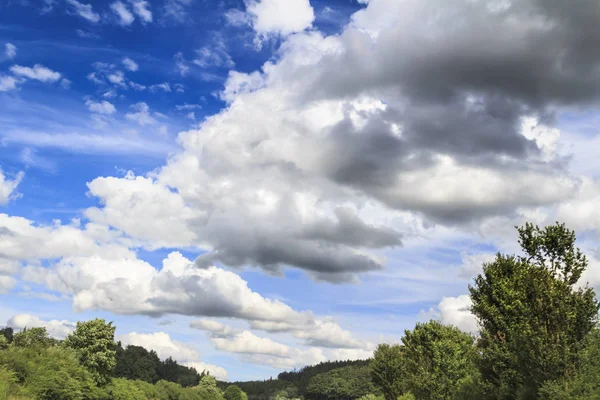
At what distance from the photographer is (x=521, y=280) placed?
4547 centimetres

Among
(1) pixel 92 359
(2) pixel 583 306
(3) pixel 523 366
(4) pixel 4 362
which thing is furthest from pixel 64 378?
(2) pixel 583 306

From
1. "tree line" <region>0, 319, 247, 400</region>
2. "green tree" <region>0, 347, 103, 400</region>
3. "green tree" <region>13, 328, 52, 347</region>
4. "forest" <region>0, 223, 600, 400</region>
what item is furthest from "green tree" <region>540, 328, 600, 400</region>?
"green tree" <region>13, 328, 52, 347</region>

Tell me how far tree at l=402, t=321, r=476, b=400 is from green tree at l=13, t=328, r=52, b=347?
273 ft

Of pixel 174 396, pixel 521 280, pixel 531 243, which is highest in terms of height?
pixel 531 243

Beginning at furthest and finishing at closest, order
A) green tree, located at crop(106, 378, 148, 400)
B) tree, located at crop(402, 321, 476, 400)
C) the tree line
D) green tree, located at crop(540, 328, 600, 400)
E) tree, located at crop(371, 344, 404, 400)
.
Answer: tree, located at crop(371, 344, 404, 400), green tree, located at crop(106, 378, 148, 400), tree, located at crop(402, 321, 476, 400), the tree line, green tree, located at crop(540, 328, 600, 400)

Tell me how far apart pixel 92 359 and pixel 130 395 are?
2216cm

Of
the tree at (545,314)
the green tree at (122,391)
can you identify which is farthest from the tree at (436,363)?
the green tree at (122,391)

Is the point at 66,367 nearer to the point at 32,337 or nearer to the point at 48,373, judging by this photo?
the point at 48,373

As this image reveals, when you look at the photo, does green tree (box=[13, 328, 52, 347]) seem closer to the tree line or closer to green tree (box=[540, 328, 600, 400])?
the tree line

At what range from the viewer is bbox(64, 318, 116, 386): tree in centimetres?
10706

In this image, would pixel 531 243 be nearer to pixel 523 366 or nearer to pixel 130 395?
pixel 523 366

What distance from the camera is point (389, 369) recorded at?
426 ft

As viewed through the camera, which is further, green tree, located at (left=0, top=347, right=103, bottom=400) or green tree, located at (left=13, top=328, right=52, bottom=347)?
green tree, located at (left=13, top=328, right=52, bottom=347)

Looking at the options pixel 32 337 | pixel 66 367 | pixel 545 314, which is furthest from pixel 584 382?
pixel 32 337
